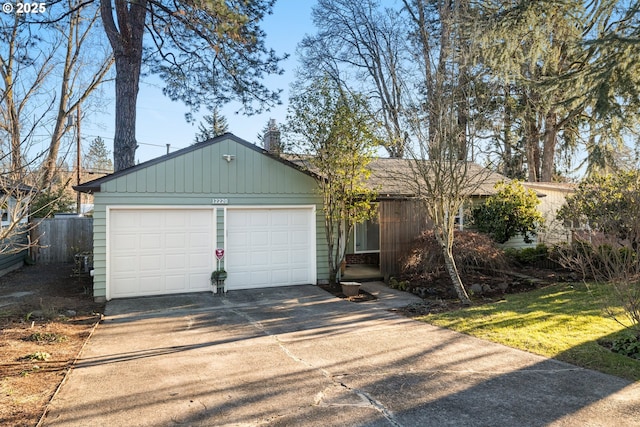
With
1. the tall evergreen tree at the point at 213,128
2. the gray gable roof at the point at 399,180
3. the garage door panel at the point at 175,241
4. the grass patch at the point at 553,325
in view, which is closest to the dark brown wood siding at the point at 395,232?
the gray gable roof at the point at 399,180

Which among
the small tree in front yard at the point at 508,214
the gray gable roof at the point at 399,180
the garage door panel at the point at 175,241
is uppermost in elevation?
the gray gable roof at the point at 399,180

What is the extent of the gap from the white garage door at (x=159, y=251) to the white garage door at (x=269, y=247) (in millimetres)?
547

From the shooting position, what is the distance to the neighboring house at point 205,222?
29.0 feet

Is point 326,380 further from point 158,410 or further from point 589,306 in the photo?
point 589,306

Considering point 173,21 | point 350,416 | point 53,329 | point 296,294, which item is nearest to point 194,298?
point 296,294

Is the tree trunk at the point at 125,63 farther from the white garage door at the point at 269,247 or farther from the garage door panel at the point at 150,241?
the white garage door at the point at 269,247

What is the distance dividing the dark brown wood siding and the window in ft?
10.2

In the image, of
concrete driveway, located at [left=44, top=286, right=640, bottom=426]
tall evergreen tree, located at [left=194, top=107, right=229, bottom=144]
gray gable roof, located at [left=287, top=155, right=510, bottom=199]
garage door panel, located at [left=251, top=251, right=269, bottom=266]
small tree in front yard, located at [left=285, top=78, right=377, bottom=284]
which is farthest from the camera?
tall evergreen tree, located at [left=194, top=107, right=229, bottom=144]

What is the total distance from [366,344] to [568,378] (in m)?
2.54

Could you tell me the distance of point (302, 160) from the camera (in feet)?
33.5

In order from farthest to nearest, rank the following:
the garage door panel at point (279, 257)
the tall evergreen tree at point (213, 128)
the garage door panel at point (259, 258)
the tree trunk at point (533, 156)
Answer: the tall evergreen tree at point (213, 128)
the tree trunk at point (533, 156)
the garage door panel at point (279, 257)
the garage door panel at point (259, 258)

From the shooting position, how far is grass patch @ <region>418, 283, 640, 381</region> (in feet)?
17.2

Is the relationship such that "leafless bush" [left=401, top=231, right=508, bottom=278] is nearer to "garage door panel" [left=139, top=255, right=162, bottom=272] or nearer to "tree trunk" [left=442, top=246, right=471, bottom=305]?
"tree trunk" [left=442, top=246, right=471, bottom=305]

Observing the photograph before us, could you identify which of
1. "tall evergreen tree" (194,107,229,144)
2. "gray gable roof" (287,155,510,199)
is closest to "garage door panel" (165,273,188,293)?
"gray gable roof" (287,155,510,199)
